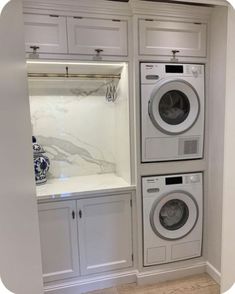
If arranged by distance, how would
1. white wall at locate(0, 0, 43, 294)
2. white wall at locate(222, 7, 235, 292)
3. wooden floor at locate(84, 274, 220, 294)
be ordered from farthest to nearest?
wooden floor at locate(84, 274, 220, 294) < white wall at locate(222, 7, 235, 292) < white wall at locate(0, 0, 43, 294)

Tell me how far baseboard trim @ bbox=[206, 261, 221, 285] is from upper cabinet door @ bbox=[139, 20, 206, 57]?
204 cm

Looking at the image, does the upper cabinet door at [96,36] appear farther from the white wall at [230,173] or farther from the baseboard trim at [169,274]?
the baseboard trim at [169,274]

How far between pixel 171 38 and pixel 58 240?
2039 millimetres

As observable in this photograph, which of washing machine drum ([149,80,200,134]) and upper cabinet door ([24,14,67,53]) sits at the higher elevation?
upper cabinet door ([24,14,67,53])

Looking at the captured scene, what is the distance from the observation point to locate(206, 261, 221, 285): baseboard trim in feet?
7.39

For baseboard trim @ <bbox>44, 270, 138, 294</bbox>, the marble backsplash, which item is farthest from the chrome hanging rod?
baseboard trim @ <bbox>44, 270, 138, 294</bbox>

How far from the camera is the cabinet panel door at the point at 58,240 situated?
205 centimetres

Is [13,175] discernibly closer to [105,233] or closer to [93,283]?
[105,233]

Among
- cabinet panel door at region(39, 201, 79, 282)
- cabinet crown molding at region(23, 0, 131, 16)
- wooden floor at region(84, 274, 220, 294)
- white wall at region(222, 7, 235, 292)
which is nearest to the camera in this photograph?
white wall at region(222, 7, 235, 292)

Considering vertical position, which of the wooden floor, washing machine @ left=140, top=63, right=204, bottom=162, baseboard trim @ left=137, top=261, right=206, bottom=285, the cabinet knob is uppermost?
the cabinet knob

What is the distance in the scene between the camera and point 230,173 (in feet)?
3.79

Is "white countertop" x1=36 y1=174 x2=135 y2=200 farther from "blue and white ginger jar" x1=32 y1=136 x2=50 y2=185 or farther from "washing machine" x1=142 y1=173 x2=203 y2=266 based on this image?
"washing machine" x1=142 y1=173 x2=203 y2=266

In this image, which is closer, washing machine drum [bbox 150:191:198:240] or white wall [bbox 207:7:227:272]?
white wall [bbox 207:7:227:272]

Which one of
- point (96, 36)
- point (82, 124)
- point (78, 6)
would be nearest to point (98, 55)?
point (96, 36)
